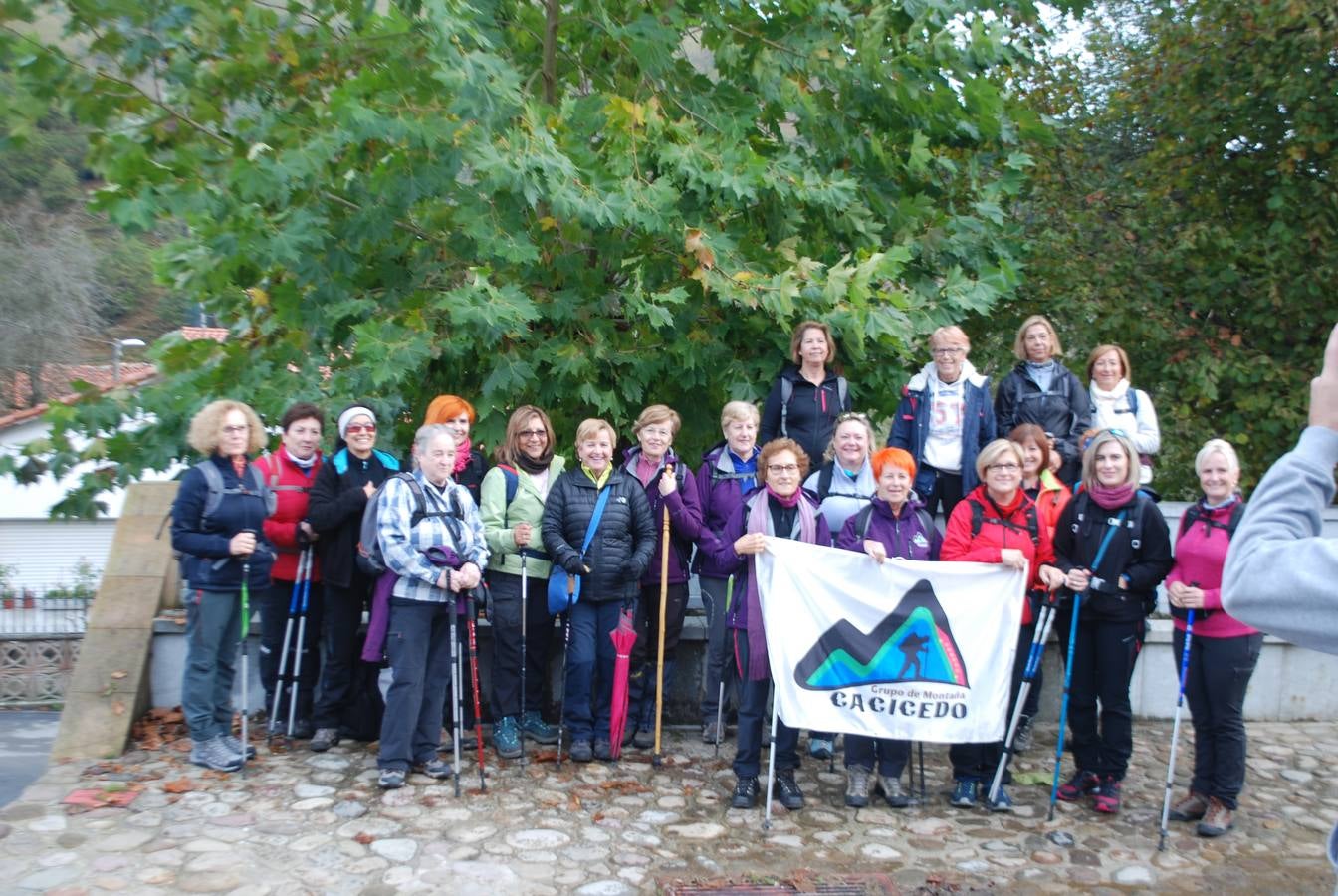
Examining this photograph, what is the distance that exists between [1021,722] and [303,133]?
5.59m

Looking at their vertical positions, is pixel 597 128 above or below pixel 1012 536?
above

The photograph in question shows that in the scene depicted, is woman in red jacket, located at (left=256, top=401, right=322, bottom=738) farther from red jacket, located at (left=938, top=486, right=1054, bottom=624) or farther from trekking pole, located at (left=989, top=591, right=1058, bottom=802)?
trekking pole, located at (left=989, top=591, right=1058, bottom=802)

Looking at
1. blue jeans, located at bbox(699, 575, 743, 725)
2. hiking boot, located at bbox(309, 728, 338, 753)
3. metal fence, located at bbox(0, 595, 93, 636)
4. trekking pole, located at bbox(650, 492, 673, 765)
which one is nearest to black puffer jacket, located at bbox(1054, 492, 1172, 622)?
blue jeans, located at bbox(699, 575, 743, 725)

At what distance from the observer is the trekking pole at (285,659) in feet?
24.1

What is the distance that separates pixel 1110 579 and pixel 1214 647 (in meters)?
0.60

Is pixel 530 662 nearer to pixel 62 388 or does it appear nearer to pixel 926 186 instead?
pixel 926 186

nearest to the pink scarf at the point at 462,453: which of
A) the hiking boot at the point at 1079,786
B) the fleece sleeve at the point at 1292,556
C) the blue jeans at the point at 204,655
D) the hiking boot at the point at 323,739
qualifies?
the blue jeans at the point at 204,655

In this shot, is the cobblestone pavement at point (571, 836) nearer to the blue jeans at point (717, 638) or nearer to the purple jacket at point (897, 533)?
Result: the blue jeans at point (717, 638)

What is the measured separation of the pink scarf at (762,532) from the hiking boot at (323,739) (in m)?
2.51

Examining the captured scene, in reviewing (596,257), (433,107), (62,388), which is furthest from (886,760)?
(62,388)

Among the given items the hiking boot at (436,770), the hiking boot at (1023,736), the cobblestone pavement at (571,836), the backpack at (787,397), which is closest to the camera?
the cobblestone pavement at (571,836)

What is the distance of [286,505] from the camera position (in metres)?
7.29

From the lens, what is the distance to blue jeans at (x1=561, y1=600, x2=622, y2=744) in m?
7.26

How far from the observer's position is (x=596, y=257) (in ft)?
27.6
